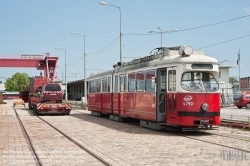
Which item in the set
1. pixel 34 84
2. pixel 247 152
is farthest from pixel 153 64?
pixel 34 84

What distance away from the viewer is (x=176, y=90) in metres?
14.9

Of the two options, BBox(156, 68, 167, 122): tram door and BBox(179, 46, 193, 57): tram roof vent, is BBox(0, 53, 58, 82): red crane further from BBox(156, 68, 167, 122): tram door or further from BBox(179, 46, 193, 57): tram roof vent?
BBox(179, 46, 193, 57): tram roof vent

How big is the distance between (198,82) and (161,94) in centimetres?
165

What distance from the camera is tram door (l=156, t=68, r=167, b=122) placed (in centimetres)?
1586

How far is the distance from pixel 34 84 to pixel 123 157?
100 ft

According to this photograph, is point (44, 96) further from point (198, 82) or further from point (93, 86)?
point (198, 82)

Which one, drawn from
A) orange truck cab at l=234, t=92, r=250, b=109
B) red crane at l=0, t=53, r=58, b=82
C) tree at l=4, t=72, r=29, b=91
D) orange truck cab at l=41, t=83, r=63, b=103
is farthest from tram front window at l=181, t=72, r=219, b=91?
tree at l=4, t=72, r=29, b=91

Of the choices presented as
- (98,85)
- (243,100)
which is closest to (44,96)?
(98,85)

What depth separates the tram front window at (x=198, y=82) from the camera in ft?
49.0

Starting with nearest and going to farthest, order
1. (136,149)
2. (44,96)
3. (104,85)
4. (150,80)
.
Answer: (136,149)
(150,80)
(104,85)
(44,96)

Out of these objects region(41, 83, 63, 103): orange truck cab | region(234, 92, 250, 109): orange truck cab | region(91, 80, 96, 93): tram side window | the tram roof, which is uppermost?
the tram roof

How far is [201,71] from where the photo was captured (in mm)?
15117

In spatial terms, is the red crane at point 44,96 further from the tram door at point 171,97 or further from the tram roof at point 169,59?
the tram door at point 171,97

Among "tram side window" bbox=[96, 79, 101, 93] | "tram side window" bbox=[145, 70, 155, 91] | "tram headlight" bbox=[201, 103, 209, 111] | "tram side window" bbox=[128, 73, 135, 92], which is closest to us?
"tram headlight" bbox=[201, 103, 209, 111]
